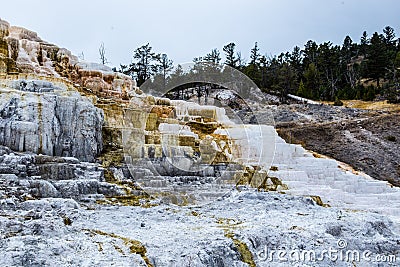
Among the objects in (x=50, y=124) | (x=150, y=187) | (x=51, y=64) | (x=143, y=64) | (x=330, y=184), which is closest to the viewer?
(x=150, y=187)

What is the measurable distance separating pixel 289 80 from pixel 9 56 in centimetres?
2823

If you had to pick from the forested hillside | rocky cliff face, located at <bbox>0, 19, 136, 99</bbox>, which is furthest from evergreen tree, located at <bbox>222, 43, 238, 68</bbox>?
rocky cliff face, located at <bbox>0, 19, 136, 99</bbox>

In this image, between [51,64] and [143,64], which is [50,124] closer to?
[51,64]

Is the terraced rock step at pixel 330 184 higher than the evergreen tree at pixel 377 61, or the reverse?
the evergreen tree at pixel 377 61

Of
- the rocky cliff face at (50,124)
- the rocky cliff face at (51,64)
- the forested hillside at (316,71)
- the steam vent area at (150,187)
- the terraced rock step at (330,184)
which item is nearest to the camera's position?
the steam vent area at (150,187)

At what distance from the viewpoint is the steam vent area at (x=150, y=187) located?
7336mm

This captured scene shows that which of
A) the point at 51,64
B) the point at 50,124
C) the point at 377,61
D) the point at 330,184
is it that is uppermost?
the point at 377,61

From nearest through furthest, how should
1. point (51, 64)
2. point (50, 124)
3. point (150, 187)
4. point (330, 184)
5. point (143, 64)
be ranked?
point (150, 187) → point (50, 124) → point (330, 184) → point (51, 64) → point (143, 64)

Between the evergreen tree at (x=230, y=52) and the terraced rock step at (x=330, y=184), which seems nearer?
the terraced rock step at (x=330, y=184)

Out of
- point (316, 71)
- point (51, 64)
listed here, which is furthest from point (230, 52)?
point (51, 64)

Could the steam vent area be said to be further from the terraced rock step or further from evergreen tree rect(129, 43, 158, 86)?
evergreen tree rect(129, 43, 158, 86)

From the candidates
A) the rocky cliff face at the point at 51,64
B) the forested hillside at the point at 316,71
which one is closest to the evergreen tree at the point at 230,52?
the forested hillside at the point at 316,71

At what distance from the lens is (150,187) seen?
11445 mm

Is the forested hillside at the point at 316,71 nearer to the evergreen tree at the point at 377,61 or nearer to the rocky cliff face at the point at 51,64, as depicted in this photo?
the evergreen tree at the point at 377,61
